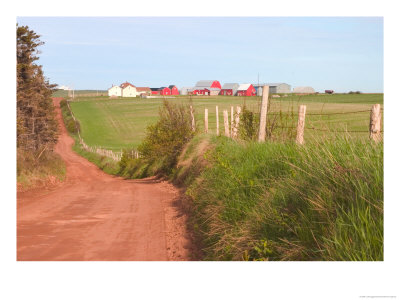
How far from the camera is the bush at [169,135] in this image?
2128 cm

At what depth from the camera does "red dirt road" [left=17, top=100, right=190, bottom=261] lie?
588 centimetres

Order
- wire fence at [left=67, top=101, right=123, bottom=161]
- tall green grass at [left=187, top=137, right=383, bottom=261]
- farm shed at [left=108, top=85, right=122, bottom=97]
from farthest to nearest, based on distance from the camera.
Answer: farm shed at [left=108, top=85, right=122, bottom=97] → wire fence at [left=67, top=101, right=123, bottom=161] → tall green grass at [left=187, top=137, right=383, bottom=261]

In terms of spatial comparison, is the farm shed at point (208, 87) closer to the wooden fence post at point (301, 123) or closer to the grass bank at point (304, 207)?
the wooden fence post at point (301, 123)

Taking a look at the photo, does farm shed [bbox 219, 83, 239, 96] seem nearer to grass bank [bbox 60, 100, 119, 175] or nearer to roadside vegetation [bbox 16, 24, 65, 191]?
grass bank [bbox 60, 100, 119, 175]

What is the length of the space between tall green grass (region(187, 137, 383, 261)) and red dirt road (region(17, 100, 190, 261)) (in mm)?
940

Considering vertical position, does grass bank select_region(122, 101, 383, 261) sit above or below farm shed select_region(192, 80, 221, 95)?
below

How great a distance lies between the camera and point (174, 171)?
60.7 feet

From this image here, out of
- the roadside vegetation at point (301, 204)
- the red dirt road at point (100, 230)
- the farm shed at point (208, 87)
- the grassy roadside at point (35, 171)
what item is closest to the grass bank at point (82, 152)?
the grassy roadside at point (35, 171)

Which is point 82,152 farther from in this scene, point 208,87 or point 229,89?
point 229,89

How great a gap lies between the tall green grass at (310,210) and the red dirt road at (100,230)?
940 millimetres

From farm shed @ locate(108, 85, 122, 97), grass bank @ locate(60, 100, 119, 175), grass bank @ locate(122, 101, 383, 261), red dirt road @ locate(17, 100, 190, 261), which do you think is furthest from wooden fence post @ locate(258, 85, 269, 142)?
farm shed @ locate(108, 85, 122, 97)
